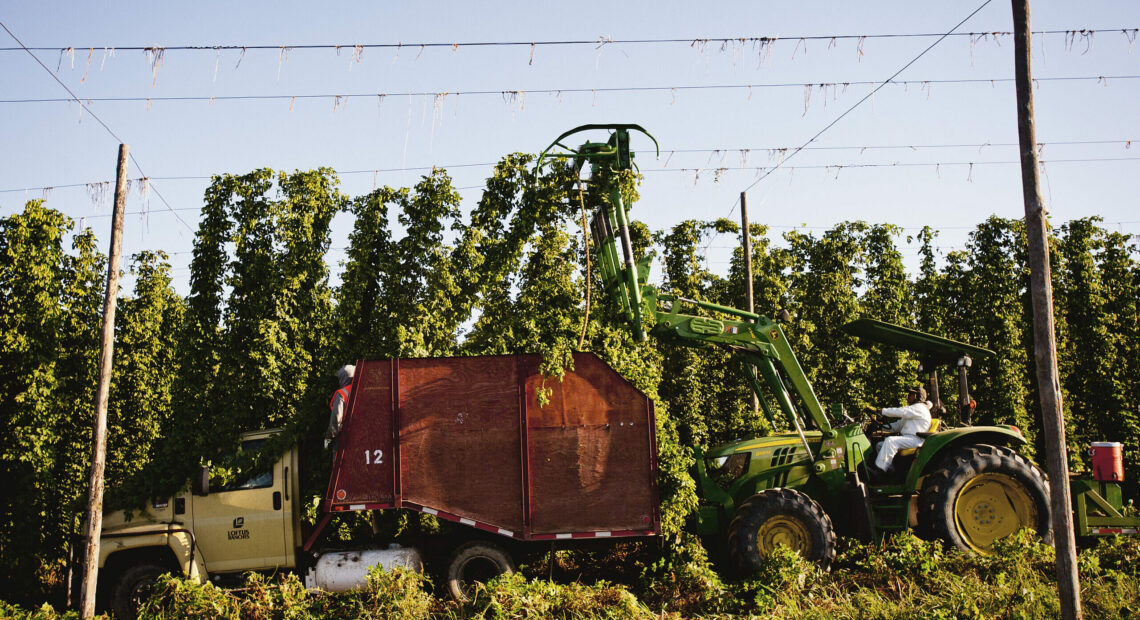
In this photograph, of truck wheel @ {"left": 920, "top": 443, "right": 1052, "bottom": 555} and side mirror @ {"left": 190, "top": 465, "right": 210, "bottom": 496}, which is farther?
truck wheel @ {"left": 920, "top": 443, "right": 1052, "bottom": 555}

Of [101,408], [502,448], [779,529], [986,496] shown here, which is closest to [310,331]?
[101,408]

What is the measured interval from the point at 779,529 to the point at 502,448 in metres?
3.35

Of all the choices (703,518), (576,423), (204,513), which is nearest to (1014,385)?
(703,518)

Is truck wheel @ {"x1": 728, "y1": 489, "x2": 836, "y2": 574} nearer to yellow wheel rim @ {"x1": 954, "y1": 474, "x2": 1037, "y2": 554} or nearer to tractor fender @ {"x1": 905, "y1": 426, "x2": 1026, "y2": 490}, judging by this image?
tractor fender @ {"x1": 905, "y1": 426, "x2": 1026, "y2": 490}

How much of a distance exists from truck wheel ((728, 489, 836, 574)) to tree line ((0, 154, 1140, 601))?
57 cm

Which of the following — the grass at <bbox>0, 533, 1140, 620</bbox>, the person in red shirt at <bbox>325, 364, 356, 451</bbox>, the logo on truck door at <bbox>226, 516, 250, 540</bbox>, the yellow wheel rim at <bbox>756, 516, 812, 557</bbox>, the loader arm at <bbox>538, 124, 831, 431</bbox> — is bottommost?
the grass at <bbox>0, 533, 1140, 620</bbox>

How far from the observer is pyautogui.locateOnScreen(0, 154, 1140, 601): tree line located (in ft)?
32.8

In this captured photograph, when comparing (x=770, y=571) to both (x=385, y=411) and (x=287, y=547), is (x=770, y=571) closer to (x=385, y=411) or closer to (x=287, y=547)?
(x=385, y=411)

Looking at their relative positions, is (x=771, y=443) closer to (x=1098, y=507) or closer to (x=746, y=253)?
(x=1098, y=507)

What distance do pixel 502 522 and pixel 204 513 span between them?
131 inches

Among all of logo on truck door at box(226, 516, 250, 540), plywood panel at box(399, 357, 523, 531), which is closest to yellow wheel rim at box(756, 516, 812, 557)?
plywood panel at box(399, 357, 523, 531)

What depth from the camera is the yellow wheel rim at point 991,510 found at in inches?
371

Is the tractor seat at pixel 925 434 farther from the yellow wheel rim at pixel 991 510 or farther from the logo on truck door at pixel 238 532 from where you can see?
the logo on truck door at pixel 238 532

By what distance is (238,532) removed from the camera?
8547 millimetres
